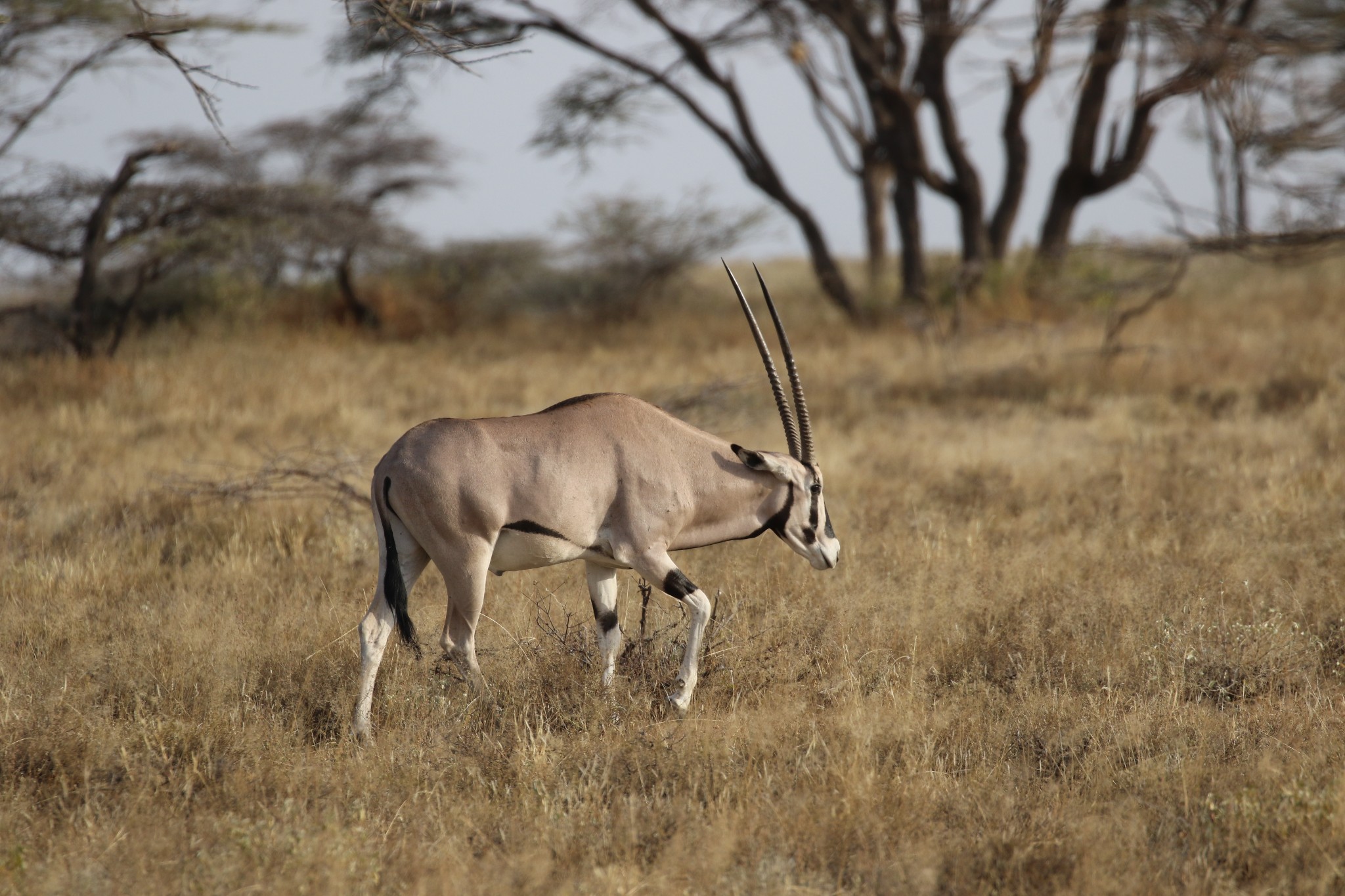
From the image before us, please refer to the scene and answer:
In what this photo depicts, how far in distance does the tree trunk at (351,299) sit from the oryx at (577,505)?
13.6 metres

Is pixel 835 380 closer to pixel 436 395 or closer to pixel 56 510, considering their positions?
pixel 436 395

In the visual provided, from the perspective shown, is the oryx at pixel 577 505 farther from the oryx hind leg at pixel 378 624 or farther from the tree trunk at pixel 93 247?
the tree trunk at pixel 93 247

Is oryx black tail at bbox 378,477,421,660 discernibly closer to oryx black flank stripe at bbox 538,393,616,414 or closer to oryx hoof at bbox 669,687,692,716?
oryx black flank stripe at bbox 538,393,616,414

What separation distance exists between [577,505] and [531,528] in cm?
19

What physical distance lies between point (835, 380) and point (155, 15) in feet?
28.4

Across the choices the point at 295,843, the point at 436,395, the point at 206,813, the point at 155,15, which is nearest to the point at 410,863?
the point at 295,843

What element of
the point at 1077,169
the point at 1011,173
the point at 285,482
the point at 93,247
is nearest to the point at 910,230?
the point at 1011,173

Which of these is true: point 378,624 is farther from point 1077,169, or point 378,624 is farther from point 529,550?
point 1077,169

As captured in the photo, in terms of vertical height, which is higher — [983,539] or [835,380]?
[983,539]

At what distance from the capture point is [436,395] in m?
11.9

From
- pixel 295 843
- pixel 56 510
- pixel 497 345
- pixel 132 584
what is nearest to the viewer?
pixel 295 843

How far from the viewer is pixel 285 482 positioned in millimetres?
7992

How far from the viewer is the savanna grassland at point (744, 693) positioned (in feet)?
11.0

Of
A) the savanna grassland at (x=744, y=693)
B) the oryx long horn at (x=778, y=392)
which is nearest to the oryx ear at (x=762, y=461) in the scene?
the oryx long horn at (x=778, y=392)
